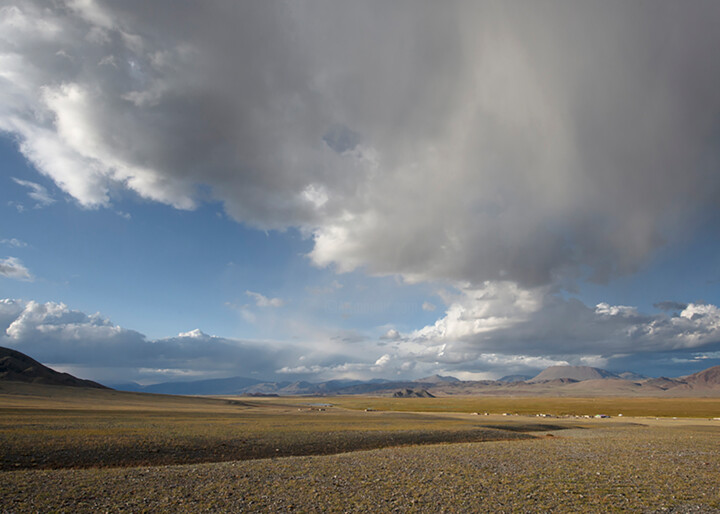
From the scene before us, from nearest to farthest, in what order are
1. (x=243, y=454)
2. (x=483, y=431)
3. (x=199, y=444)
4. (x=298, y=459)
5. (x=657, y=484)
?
1. (x=657, y=484)
2. (x=298, y=459)
3. (x=243, y=454)
4. (x=199, y=444)
5. (x=483, y=431)

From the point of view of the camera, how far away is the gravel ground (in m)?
15.4

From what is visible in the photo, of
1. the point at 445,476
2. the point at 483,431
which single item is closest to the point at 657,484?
the point at 445,476

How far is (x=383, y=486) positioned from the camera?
60.4 ft

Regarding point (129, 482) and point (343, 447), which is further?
point (343, 447)

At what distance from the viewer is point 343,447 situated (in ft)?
110

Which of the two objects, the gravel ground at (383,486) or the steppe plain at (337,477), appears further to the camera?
the steppe plain at (337,477)

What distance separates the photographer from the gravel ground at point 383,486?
15414mm

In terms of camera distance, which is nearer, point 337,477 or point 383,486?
point 383,486

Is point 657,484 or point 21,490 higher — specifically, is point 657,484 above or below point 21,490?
above

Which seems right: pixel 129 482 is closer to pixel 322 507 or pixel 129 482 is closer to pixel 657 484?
pixel 322 507

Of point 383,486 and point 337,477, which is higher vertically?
point 383,486

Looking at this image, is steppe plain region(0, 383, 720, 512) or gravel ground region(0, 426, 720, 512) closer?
gravel ground region(0, 426, 720, 512)

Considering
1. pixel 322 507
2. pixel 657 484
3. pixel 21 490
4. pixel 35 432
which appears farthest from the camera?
pixel 35 432

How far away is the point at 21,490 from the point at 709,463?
A: 131 ft
